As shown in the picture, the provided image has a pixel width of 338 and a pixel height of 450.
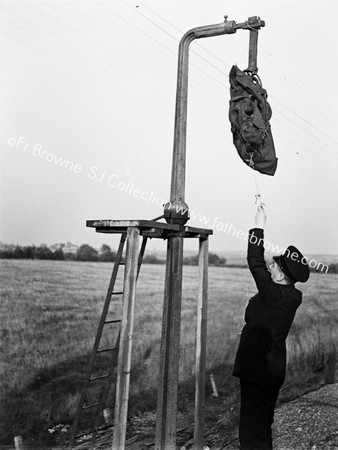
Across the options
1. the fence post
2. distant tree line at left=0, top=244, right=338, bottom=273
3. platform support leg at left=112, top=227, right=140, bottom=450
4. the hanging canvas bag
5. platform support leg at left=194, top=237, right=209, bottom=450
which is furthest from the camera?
distant tree line at left=0, top=244, right=338, bottom=273

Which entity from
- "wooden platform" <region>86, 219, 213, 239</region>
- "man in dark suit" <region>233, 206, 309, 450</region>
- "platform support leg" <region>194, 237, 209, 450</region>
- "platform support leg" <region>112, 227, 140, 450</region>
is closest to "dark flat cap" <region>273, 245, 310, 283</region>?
"man in dark suit" <region>233, 206, 309, 450</region>

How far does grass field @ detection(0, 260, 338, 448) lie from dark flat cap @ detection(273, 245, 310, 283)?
10.9 ft

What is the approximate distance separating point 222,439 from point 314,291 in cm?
513

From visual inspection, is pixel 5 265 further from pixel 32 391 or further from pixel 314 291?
pixel 314 291

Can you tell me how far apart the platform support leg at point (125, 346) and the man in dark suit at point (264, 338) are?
3.40 feet

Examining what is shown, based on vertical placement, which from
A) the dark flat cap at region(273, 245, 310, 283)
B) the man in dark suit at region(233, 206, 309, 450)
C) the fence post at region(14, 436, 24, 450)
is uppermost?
the dark flat cap at region(273, 245, 310, 283)

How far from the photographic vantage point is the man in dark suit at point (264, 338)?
3.83 m

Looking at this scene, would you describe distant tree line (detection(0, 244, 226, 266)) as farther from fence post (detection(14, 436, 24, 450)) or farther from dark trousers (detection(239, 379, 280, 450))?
dark trousers (detection(239, 379, 280, 450))

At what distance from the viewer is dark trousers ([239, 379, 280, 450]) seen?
3918mm

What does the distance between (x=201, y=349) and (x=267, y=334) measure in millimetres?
591

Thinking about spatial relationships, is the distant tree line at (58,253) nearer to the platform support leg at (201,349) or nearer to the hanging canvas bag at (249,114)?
the platform support leg at (201,349)

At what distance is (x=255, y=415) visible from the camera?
3.93 metres

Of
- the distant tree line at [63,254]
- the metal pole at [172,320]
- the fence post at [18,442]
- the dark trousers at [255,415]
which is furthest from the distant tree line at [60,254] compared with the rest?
the dark trousers at [255,415]

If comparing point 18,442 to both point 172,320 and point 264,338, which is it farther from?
point 264,338
